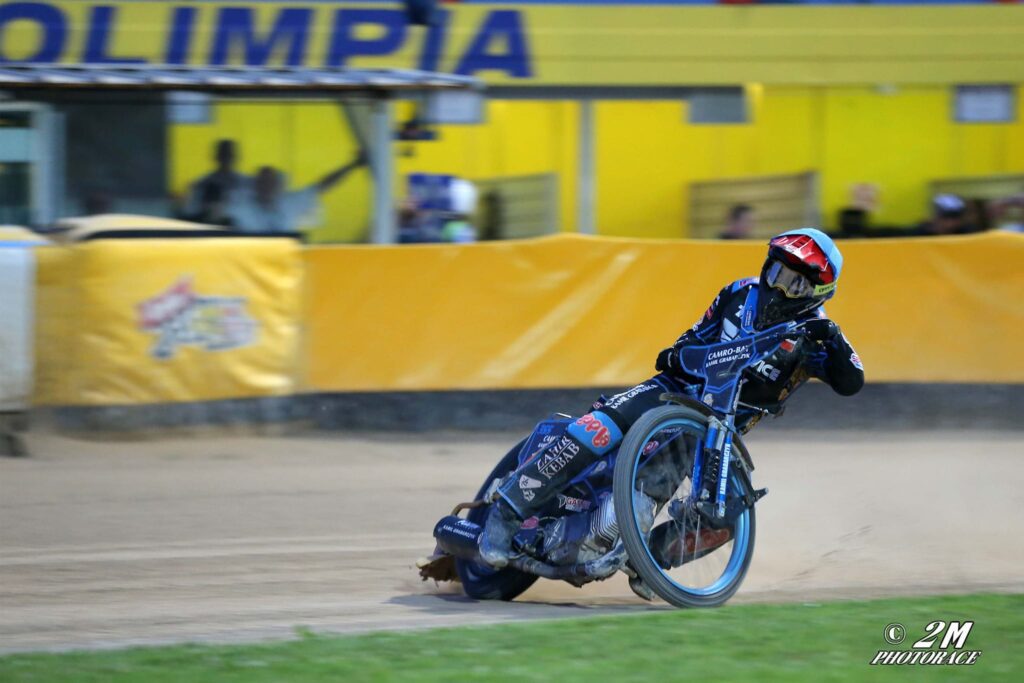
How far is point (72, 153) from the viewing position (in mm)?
11781

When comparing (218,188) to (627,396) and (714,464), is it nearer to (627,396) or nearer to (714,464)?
(627,396)

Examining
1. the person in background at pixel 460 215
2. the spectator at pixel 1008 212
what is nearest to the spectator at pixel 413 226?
the person in background at pixel 460 215

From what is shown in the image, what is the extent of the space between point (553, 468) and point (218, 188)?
687cm

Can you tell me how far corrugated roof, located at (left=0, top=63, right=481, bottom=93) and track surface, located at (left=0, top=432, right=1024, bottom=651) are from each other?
3133 millimetres

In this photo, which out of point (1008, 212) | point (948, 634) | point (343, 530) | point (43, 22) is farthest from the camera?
point (43, 22)

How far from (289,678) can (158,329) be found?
5947 millimetres

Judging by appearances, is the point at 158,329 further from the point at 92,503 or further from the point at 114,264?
the point at 92,503

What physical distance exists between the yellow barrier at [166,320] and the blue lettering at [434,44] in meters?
6.76

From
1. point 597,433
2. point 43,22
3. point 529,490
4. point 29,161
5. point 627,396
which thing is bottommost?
point 529,490

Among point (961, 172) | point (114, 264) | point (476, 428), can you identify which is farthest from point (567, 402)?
point (961, 172)

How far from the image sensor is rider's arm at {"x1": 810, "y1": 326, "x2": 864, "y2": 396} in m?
6.08

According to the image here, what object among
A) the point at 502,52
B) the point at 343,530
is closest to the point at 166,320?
the point at 343,530

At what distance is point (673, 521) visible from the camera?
609cm

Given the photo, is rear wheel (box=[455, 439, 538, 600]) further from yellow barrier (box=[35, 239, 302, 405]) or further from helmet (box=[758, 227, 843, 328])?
yellow barrier (box=[35, 239, 302, 405])
